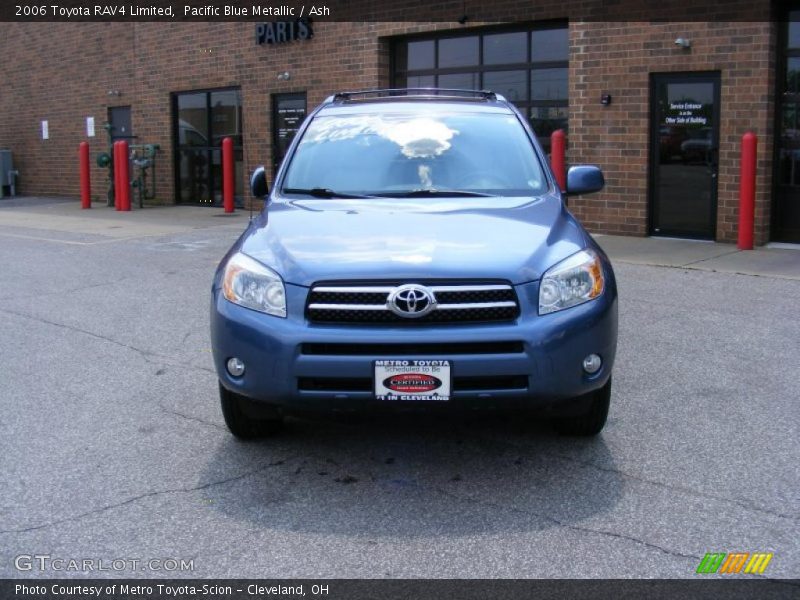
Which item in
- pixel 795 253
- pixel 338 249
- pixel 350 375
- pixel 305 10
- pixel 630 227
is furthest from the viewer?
pixel 305 10

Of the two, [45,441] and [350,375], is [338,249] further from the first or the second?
[45,441]

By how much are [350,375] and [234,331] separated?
61 centimetres

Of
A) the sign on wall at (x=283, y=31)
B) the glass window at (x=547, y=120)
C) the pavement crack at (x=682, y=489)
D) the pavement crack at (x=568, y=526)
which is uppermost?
the sign on wall at (x=283, y=31)

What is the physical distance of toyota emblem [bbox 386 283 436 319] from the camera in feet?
13.4

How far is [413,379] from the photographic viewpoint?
4.04m

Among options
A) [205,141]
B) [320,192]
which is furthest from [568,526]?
[205,141]

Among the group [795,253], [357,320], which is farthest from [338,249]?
[795,253]

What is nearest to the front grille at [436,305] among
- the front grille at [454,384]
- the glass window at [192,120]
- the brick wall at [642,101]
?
the front grille at [454,384]

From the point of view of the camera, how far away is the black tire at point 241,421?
468cm

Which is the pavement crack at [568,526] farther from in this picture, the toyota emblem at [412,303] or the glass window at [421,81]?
the glass window at [421,81]

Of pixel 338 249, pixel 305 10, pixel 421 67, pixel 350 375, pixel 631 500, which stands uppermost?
pixel 305 10

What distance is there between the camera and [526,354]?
4.07 meters

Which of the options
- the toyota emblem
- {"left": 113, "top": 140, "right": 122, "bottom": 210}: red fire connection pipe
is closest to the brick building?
{"left": 113, "top": 140, "right": 122, "bottom": 210}: red fire connection pipe

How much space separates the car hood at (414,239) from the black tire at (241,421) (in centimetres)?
A: 72
